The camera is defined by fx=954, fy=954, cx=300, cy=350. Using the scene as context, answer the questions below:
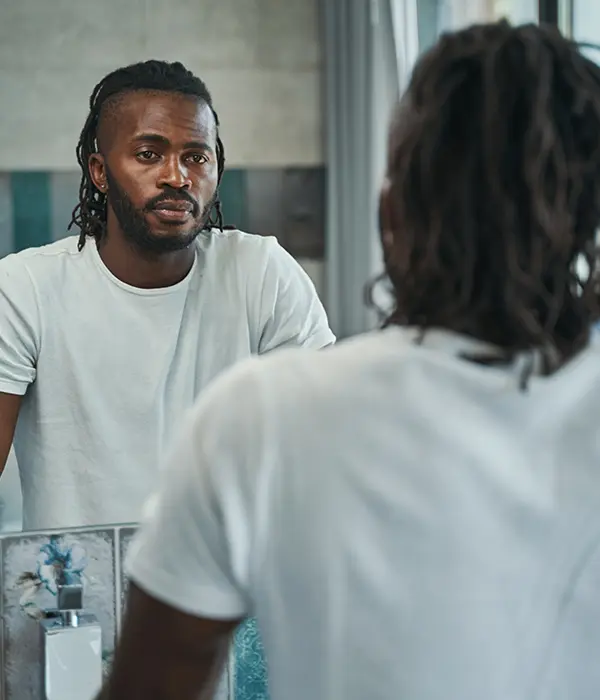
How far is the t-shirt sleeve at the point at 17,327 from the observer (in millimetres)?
904

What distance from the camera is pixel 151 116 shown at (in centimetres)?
88

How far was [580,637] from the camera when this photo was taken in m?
0.46

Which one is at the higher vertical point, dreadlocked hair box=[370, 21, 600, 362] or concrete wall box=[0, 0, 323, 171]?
concrete wall box=[0, 0, 323, 171]

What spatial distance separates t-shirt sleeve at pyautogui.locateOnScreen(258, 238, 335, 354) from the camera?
0.98 m

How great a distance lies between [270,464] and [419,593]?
93 mm

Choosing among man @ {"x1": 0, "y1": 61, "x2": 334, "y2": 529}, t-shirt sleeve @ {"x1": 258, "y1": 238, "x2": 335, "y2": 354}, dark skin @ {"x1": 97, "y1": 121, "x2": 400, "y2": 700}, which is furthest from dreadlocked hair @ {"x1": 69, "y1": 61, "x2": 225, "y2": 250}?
dark skin @ {"x1": 97, "y1": 121, "x2": 400, "y2": 700}

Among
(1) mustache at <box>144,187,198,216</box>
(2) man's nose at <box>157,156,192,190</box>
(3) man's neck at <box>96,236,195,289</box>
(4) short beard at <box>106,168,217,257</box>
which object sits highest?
(2) man's nose at <box>157,156,192,190</box>

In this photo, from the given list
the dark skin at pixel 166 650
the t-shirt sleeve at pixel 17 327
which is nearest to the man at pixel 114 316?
the t-shirt sleeve at pixel 17 327

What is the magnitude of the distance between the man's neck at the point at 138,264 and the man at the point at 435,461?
20.1 inches

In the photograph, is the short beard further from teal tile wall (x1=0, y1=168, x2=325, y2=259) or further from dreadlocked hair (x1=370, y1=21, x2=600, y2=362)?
dreadlocked hair (x1=370, y1=21, x2=600, y2=362)

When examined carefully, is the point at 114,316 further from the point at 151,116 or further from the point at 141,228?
the point at 151,116

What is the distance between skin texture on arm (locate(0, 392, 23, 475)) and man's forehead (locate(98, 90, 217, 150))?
26 centimetres

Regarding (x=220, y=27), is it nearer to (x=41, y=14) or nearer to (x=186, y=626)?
(x=41, y=14)

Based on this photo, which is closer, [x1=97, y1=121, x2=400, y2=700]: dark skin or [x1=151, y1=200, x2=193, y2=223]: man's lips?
[x1=97, y1=121, x2=400, y2=700]: dark skin
